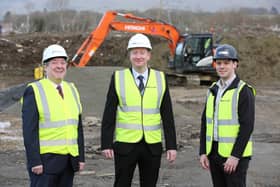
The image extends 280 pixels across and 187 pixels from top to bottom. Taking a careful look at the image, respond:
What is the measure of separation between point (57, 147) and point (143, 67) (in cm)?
108

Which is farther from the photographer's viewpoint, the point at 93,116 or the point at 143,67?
the point at 93,116

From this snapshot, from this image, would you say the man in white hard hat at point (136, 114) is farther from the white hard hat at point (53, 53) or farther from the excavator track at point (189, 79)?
the excavator track at point (189, 79)

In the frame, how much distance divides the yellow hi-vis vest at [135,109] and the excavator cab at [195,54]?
1808cm

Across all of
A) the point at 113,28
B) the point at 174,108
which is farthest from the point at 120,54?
the point at 174,108

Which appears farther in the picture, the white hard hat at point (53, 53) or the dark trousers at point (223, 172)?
the dark trousers at point (223, 172)

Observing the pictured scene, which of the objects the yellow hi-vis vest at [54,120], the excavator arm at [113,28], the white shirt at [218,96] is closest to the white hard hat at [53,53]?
the yellow hi-vis vest at [54,120]

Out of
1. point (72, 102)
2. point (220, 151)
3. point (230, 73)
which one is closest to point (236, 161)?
point (220, 151)

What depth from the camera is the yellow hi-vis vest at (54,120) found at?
4.31 m

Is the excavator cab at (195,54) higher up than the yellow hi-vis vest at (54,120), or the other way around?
the yellow hi-vis vest at (54,120)

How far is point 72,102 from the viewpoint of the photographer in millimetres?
4480

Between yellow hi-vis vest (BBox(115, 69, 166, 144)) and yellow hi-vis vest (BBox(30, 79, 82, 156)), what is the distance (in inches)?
20.2

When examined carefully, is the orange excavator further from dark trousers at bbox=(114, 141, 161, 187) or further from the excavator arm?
dark trousers at bbox=(114, 141, 161, 187)

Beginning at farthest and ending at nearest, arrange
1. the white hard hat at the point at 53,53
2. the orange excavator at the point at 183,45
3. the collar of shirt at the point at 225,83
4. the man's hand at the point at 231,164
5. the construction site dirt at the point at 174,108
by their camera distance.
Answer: the orange excavator at the point at 183,45
the construction site dirt at the point at 174,108
the collar of shirt at the point at 225,83
the man's hand at the point at 231,164
the white hard hat at the point at 53,53

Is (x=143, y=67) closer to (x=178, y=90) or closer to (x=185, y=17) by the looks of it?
(x=178, y=90)
